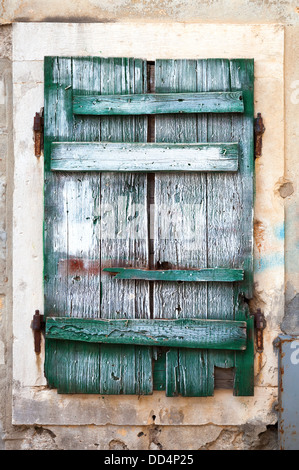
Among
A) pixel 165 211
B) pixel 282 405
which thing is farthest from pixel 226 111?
pixel 282 405

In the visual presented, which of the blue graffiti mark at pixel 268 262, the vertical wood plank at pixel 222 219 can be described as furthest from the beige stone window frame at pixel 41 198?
the vertical wood plank at pixel 222 219

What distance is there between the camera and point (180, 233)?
8.52 ft

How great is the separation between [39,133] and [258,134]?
1180 millimetres

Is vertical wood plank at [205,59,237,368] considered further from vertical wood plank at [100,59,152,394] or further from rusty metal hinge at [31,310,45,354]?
rusty metal hinge at [31,310,45,354]

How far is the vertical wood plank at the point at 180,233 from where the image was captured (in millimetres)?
2592

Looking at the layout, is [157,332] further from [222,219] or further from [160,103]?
[160,103]

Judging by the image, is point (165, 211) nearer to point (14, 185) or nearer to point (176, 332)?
point (176, 332)

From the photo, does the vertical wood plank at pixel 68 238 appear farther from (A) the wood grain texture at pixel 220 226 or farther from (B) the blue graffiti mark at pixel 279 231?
(B) the blue graffiti mark at pixel 279 231

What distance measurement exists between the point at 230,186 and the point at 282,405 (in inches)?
47.2

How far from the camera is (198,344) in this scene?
256cm

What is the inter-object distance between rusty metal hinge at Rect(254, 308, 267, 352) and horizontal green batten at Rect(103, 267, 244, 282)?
0.25 metres

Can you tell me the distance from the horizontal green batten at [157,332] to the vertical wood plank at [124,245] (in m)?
0.06

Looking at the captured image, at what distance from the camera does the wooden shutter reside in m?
2.59

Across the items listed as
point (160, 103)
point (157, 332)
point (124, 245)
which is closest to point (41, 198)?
point (124, 245)
